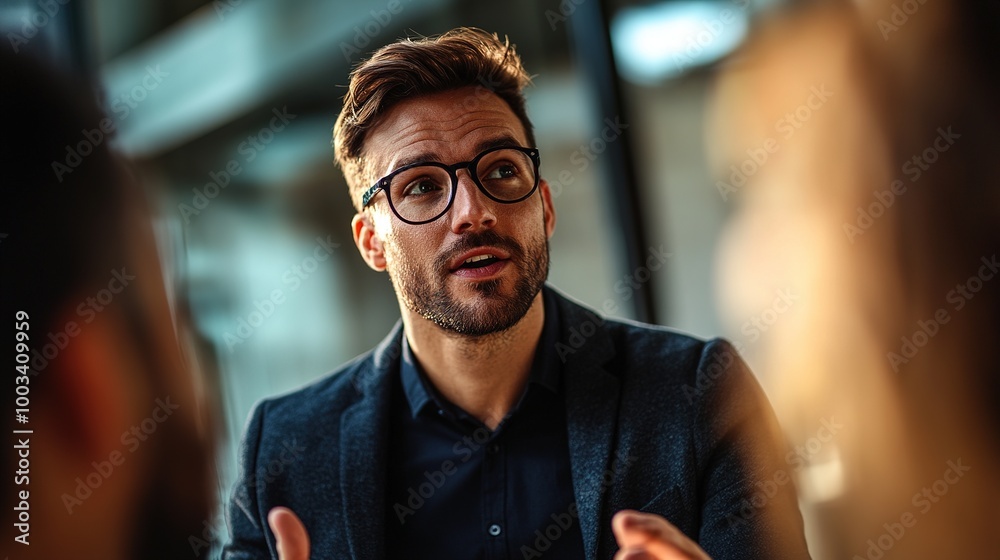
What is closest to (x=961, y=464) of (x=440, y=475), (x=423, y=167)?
(x=440, y=475)

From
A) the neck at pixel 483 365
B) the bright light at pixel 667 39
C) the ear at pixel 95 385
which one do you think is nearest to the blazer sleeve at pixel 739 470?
the neck at pixel 483 365

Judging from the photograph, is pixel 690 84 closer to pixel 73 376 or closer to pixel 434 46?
pixel 434 46

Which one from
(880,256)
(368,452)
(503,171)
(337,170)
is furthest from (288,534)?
(337,170)

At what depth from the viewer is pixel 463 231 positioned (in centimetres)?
101

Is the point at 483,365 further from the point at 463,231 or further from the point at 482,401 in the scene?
the point at 463,231

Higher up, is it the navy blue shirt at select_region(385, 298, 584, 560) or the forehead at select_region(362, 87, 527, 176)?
the forehead at select_region(362, 87, 527, 176)

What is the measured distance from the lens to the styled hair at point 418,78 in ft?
3.50

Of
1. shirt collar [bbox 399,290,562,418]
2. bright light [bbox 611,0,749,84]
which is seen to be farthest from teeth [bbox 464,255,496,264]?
bright light [bbox 611,0,749,84]

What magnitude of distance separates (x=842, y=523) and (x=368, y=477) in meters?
0.94

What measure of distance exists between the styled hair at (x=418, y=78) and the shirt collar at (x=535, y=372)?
0.85 ft

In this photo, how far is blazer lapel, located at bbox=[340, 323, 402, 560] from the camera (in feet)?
3.59

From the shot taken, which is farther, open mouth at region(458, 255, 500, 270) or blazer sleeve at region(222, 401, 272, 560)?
blazer sleeve at region(222, 401, 272, 560)

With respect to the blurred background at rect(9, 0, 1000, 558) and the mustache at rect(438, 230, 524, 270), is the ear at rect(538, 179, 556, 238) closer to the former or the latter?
the mustache at rect(438, 230, 524, 270)

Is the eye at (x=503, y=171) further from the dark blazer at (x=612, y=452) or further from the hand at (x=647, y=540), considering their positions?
the hand at (x=647, y=540)
